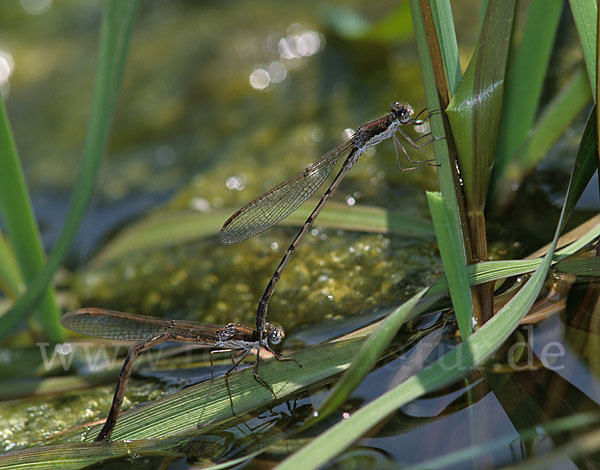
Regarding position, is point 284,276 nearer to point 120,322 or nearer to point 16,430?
point 120,322

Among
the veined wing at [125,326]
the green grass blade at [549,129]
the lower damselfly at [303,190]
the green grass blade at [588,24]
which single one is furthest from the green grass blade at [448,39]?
the veined wing at [125,326]

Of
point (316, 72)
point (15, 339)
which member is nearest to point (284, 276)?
point (15, 339)

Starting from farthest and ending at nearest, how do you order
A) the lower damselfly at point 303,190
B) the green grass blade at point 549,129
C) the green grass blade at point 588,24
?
the lower damselfly at point 303,190 → the green grass blade at point 549,129 → the green grass blade at point 588,24

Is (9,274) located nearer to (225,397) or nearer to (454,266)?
(225,397)

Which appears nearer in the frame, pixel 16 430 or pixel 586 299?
pixel 586 299

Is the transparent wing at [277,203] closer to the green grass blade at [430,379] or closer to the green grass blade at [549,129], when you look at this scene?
the green grass blade at [549,129]
